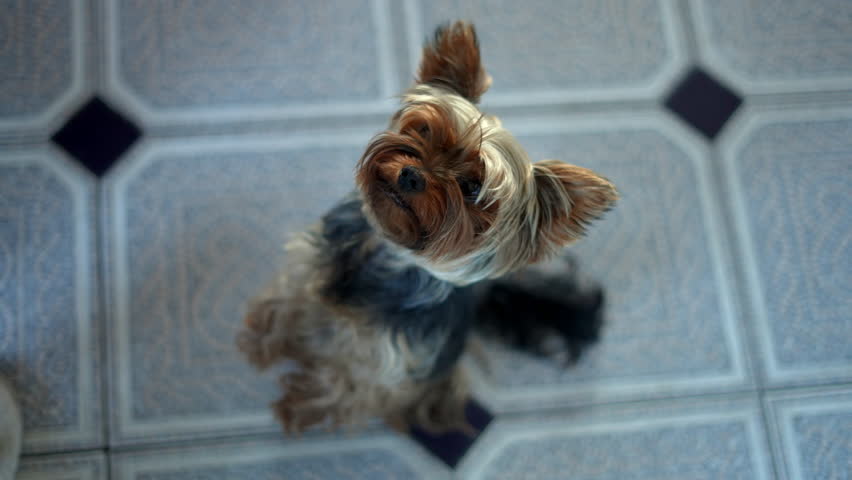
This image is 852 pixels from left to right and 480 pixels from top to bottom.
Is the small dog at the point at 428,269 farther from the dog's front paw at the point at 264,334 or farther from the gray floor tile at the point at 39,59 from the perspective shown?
the gray floor tile at the point at 39,59

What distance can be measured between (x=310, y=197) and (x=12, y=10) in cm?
78

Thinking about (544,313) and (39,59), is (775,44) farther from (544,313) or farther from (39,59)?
(39,59)

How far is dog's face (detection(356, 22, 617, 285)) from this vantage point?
0.86 metres

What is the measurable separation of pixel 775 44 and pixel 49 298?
1772mm

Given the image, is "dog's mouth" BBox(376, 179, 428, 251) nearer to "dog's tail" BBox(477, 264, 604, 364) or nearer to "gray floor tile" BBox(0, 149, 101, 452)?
"dog's tail" BBox(477, 264, 604, 364)

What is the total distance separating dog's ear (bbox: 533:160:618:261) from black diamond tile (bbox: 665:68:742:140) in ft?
2.60

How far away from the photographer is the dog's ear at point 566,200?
33.9 inches

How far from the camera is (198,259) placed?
4.59 feet

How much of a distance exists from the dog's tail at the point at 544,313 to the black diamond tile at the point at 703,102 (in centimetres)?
49

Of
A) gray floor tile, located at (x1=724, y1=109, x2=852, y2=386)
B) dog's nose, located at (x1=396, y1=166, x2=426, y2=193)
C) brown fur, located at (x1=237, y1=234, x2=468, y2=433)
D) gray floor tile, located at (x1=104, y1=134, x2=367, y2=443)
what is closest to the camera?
dog's nose, located at (x1=396, y1=166, x2=426, y2=193)

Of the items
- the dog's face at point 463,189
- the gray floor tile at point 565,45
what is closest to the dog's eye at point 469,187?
the dog's face at point 463,189

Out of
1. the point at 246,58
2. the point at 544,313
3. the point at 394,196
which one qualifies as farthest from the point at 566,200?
the point at 246,58

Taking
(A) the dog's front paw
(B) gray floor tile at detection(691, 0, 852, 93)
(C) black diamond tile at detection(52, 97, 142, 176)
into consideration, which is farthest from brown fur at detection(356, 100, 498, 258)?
(B) gray floor tile at detection(691, 0, 852, 93)

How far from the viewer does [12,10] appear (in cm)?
143
